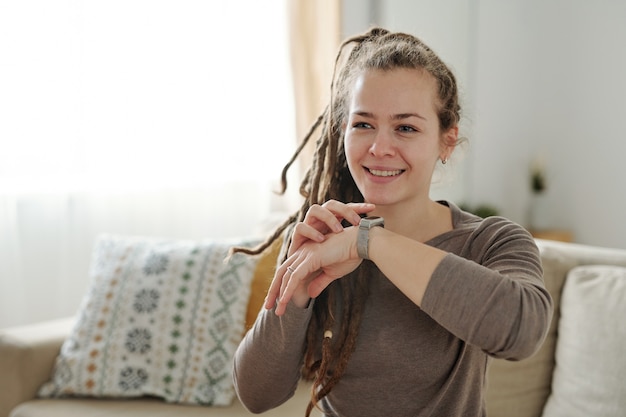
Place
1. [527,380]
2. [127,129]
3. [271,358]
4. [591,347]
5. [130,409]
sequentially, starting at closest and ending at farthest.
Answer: [271,358] < [591,347] < [527,380] < [130,409] < [127,129]

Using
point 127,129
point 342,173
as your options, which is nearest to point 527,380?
point 342,173

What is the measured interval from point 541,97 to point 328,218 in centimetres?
347

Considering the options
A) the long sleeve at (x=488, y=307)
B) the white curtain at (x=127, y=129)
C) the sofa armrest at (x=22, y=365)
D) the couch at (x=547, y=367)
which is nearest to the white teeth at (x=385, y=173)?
the long sleeve at (x=488, y=307)

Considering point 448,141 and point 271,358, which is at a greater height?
point 448,141

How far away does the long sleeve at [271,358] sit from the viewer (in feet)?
4.31

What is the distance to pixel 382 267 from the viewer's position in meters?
1.18

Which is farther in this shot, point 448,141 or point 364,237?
point 448,141

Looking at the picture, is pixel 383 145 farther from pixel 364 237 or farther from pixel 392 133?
pixel 364 237

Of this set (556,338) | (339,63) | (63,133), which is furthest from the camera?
(63,133)

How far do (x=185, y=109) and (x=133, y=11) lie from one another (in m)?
0.45

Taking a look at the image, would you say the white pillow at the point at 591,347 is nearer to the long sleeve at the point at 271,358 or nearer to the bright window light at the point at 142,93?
the long sleeve at the point at 271,358

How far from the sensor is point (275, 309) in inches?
52.1

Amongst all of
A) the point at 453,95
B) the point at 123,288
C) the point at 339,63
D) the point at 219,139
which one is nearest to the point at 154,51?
the point at 219,139

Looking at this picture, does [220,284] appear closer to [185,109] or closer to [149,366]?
[149,366]
